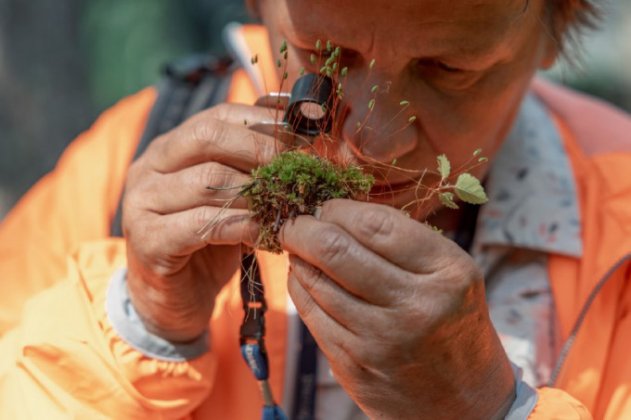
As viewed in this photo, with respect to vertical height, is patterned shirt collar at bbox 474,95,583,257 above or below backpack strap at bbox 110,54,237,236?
below

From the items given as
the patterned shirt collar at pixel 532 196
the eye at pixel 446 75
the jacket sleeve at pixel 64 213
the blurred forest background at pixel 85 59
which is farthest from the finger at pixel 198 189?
the blurred forest background at pixel 85 59

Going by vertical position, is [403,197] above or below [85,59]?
above

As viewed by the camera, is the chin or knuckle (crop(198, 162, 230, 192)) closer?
knuckle (crop(198, 162, 230, 192))

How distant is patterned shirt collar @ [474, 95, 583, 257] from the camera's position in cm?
181

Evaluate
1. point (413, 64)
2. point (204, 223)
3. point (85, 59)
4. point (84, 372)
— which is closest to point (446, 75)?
point (413, 64)

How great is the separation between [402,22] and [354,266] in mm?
445

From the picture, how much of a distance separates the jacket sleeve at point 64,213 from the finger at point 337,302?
2.74 ft

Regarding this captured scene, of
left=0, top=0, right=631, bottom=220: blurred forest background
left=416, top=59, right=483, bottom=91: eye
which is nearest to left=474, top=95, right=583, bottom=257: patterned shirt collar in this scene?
left=416, top=59, right=483, bottom=91: eye

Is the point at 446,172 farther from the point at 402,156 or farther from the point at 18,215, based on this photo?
the point at 18,215

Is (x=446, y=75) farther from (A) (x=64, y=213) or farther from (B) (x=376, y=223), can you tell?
(A) (x=64, y=213)

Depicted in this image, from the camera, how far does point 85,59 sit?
430 centimetres

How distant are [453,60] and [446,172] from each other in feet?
0.81

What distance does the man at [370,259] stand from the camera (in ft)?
3.86

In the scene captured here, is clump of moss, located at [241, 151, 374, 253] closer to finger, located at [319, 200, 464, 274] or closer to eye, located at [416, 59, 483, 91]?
finger, located at [319, 200, 464, 274]
